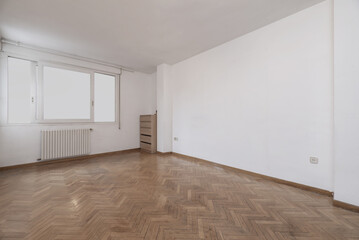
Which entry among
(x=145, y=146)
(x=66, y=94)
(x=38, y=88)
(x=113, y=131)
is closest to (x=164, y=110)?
(x=145, y=146)

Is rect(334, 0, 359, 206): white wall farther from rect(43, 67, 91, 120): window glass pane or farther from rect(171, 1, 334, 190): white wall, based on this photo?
rect(43, 67, 91, 120): window glass pane

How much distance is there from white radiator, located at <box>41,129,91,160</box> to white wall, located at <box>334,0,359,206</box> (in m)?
5.08

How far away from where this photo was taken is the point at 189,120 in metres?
4.24

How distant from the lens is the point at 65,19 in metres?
2.53

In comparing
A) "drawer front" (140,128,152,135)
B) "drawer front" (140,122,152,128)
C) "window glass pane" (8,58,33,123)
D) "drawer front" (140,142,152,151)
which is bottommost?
"drawer front" (140,142,152,151)

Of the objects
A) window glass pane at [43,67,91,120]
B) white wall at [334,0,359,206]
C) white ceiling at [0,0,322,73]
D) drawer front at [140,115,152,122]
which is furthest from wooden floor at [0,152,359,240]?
white ceiling at [0,0,322,73]

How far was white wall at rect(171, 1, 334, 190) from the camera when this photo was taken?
86.4 inches

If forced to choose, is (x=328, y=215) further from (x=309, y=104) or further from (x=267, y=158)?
(x=309, y=104)

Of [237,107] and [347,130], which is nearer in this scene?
[347,130]

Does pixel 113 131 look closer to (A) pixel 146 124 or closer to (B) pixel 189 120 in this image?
(A) pixel 146 124

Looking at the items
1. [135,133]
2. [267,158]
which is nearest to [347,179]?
[267,158]

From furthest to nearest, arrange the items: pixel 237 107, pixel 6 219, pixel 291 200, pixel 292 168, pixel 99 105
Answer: pixel 99 105
pixel 237 107
pixel 292 168
pixel 291 200
pixel 6 219

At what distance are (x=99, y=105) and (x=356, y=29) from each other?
17.4 ft

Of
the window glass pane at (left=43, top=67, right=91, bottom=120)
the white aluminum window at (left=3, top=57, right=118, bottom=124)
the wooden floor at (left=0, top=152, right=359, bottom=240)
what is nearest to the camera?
the wooden floor at (left=0, top=152, right=359, bottom=240)
